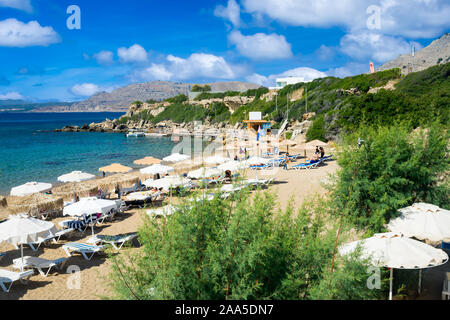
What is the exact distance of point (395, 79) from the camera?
145ft

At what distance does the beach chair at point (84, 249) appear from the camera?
9.32m

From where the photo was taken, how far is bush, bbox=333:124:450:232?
24.5ft

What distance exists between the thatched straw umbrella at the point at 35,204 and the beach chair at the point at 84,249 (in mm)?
4610

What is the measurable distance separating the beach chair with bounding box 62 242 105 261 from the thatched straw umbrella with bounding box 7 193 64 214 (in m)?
4.61

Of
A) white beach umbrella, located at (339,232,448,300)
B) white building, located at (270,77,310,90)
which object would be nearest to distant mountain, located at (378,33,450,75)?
white building, located at (270,77,310,90)

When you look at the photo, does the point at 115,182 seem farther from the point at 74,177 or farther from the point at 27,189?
the point at 27,189

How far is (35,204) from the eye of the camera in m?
13.3

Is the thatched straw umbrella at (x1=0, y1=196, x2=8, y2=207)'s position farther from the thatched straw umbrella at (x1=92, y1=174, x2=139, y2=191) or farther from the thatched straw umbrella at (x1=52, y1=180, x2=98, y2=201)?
the thatched straw umbrella at (x1=92, y1=174, x2=139, y2=191)

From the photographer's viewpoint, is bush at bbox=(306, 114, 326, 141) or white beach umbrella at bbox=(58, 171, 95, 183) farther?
bush at bbox=(306, 114, 326, 141)

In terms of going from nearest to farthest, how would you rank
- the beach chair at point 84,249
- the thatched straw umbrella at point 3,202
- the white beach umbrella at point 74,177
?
the beach chair at point 84,249, the white beach umbrella at point 74,177, the thatched straw umbrella at point 3,202

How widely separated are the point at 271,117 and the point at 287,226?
48.8 m

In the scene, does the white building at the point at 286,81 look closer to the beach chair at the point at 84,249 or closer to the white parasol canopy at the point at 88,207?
the white parasol canopy at the point at 88,207

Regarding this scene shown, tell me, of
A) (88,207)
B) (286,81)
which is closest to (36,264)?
(88,207)

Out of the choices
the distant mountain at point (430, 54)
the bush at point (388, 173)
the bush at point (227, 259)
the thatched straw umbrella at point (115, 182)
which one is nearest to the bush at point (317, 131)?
the thatched straw umbrella at point (115, 182)
